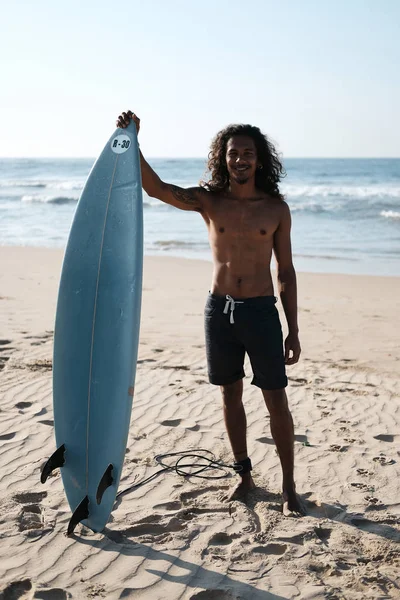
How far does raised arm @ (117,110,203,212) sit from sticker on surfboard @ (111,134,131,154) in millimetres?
62

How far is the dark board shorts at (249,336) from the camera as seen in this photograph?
3.63 meters

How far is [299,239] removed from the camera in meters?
17.4

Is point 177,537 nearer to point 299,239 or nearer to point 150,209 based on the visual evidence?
point 299,239

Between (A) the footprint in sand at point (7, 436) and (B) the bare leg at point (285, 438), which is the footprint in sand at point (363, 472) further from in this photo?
(A) the footprint in sand at point (7, 436)

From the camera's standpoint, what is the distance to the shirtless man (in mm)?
3658

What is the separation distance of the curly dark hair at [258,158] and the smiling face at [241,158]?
8cm

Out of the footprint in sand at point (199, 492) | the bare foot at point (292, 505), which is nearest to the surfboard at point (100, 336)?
the footprint in sand at point (199, 492)

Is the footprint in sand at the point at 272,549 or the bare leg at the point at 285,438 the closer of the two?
the footprint in sand at the point at 272,549

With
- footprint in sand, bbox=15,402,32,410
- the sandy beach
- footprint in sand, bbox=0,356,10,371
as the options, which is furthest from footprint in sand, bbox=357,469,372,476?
footprint in sand, bbox=0,356,10,371

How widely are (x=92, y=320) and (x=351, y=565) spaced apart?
5.87 feet

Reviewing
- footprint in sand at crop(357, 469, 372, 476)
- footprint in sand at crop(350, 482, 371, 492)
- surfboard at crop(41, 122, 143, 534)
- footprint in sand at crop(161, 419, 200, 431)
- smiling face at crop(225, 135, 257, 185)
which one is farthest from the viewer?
footprint in sand at crop(161, 419, 200, 431)

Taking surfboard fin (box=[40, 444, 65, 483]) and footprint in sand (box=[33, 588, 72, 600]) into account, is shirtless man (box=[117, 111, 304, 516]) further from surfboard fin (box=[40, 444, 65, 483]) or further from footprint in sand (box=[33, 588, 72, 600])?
footprint in sand (box=[33, 588, 72, 600])

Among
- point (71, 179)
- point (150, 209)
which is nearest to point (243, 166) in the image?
point (150, 209)

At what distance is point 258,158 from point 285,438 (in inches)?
61.7
